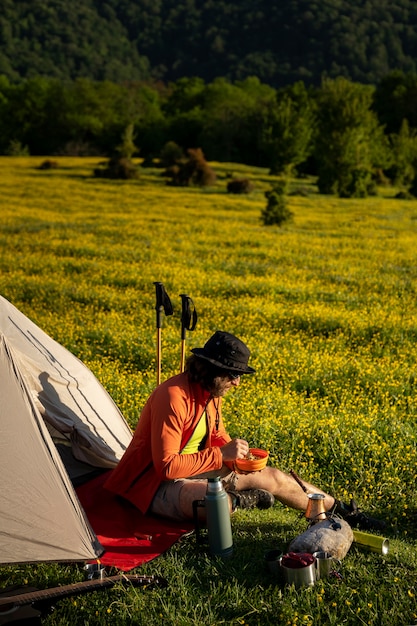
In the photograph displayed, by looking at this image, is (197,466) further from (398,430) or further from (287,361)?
(287,361)

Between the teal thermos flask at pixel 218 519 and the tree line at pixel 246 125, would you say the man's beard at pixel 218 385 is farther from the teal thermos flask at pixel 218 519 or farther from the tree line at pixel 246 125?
the tree line at pixel 246 125

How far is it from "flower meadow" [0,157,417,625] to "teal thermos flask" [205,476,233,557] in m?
0.15

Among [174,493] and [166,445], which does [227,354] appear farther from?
[174,493]

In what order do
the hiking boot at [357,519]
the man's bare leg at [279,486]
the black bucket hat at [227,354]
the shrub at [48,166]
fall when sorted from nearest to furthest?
1. the black bucket hat at [227,354]
2. the man's bare leg at [279,486]
3. the hiking boot at [357,519]
4. the shrub at [48,166]

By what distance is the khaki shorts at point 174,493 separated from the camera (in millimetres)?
6348

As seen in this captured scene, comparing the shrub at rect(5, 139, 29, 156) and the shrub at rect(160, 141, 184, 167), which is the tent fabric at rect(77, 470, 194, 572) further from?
the shrub at rect(5, 139, 29, 156)

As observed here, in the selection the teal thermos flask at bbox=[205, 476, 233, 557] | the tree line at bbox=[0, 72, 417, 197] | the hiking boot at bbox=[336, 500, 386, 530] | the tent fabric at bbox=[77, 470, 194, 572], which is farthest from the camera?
the tree line at bbox=[0, 72, 417, 197]

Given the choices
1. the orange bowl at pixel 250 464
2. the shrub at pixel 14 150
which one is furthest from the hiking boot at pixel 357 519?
the shrub at pixel 14 150

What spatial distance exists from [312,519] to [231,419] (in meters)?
2.95

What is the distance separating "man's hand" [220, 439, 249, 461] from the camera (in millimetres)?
6266

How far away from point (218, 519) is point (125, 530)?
89 centimetres

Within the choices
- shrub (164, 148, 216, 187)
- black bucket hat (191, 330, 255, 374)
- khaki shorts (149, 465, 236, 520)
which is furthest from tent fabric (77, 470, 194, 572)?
shrub (164, 148, 216, 187)

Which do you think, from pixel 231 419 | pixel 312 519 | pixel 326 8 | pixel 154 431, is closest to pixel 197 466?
pixel 154 431

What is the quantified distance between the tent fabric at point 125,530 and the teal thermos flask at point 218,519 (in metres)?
0.39
